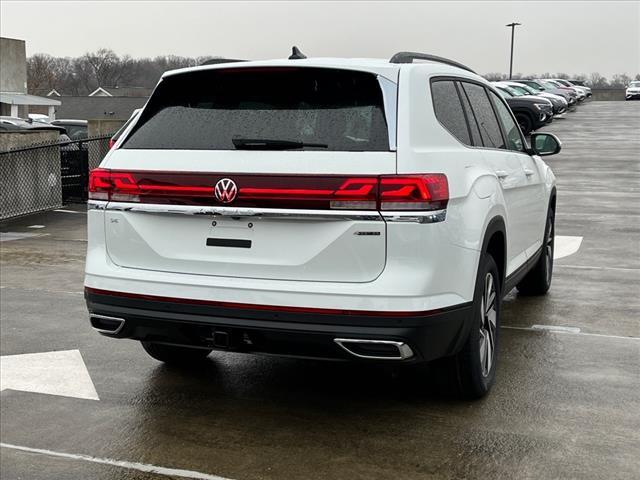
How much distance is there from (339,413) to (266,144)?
1.62 metres

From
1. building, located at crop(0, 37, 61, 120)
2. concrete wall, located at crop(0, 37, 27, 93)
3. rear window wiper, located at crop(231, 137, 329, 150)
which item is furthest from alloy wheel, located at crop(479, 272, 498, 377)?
concrete wall, located at crop(0, 37, 27, 93)

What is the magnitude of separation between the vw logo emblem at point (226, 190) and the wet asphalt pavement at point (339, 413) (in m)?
1.28

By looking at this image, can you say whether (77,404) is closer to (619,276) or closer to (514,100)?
(619,276)

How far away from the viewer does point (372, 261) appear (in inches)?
156

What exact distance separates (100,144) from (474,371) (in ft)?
47.0

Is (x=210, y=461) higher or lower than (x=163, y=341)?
lower

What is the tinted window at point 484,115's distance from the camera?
541 cm

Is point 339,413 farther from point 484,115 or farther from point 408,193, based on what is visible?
point 484,115

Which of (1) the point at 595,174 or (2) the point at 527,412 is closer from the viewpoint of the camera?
(2) the point at 527,412

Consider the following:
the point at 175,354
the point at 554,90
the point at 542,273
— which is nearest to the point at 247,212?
the point at 175,354

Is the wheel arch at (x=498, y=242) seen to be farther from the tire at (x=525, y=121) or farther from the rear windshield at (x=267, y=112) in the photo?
the tire at (x=525, y=121)

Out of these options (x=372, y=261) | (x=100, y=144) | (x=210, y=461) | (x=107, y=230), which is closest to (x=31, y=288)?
(x=107, y=230)

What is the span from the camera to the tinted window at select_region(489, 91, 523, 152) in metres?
6.11

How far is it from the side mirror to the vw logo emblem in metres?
3.50
